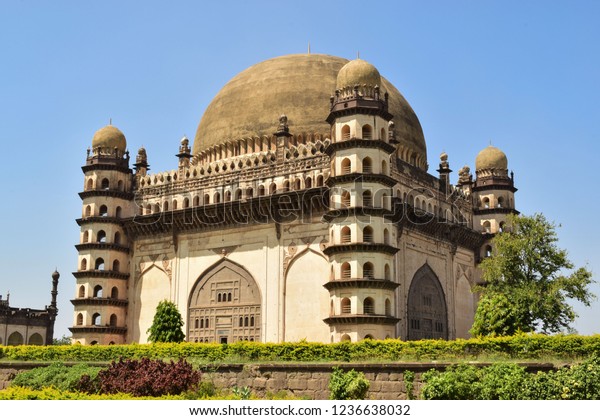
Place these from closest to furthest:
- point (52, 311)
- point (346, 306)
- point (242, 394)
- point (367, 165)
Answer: point (242, 394)
point (346, 306)
point (367, 165)
point (52, 311)

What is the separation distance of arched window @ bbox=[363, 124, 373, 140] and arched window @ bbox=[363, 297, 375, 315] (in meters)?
7.51

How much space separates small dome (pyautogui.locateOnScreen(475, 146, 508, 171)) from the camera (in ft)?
150

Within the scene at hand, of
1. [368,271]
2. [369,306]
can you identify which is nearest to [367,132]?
[368,271]

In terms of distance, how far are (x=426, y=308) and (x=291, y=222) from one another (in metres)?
8.64

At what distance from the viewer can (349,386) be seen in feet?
65.9

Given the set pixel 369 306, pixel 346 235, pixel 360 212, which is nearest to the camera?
pixel 369 306

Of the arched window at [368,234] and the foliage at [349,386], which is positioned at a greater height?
the arched window at [368,234]

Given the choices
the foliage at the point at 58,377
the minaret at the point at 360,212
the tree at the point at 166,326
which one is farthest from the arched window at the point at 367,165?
the foliage at the point at 58,377

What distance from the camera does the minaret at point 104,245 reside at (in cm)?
4066

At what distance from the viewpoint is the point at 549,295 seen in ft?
108

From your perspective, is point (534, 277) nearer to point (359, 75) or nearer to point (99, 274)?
point (359, 75)

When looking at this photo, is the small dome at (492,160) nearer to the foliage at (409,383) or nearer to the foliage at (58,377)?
the foliage at (409,383)

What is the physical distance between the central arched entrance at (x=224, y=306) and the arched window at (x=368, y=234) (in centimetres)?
706

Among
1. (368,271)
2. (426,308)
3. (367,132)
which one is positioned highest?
(367,132)
